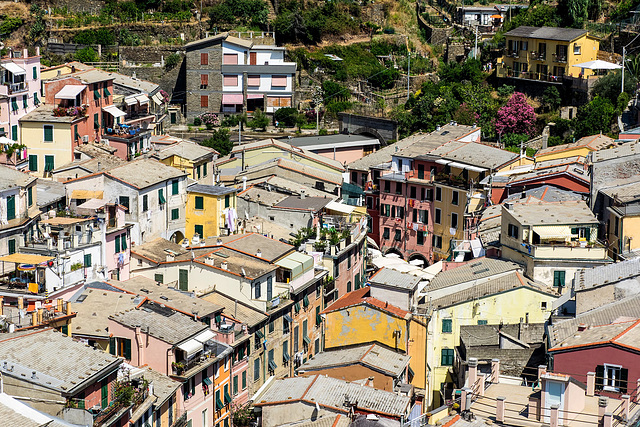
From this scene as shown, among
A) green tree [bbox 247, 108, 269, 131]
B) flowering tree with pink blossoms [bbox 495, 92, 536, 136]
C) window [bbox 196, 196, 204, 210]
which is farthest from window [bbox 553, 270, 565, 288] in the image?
green tree [bbox 247, 108, 269, 131]

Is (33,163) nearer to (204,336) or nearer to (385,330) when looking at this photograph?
(204,336)

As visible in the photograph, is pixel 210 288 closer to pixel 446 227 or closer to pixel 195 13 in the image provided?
pixel 446 227

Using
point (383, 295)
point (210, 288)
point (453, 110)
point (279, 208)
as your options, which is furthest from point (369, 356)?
point (453, 110)

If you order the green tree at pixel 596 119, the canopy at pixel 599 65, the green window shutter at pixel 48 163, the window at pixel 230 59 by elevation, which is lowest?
the green window shutter at pixel 48 163

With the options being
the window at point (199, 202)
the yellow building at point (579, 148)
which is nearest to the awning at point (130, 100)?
the window at point (199, 202)

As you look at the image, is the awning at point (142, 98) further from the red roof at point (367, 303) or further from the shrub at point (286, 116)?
the red roof at point (367, 303)

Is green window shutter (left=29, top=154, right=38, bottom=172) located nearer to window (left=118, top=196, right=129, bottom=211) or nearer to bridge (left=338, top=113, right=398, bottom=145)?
window (left=118, top=196, right=129, bottom=211)
